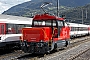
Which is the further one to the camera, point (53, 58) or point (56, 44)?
point (56, 44)

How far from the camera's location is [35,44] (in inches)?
732

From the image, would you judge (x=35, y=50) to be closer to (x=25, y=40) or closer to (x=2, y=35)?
(x=25, y=40)

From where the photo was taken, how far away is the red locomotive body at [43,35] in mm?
18594

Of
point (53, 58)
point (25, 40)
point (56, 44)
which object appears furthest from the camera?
point (56, 44)

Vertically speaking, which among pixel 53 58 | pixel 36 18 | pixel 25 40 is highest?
Result: pixel 36 18

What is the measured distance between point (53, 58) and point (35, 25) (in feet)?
13.9

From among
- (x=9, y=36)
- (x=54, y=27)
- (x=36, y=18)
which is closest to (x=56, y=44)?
(x=54, y=27)

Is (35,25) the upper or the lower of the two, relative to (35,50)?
upper

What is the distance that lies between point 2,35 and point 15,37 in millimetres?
2528

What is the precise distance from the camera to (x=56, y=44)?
2053 cm

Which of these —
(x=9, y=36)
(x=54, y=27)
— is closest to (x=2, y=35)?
(x=9, y=36)

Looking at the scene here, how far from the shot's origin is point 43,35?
18703mm

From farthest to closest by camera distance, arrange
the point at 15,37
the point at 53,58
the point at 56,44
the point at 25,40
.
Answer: the point at 15,37 < the point at 56,44 < the point at 25,40 < the point at 53,58

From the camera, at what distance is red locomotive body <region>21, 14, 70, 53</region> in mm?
18594
